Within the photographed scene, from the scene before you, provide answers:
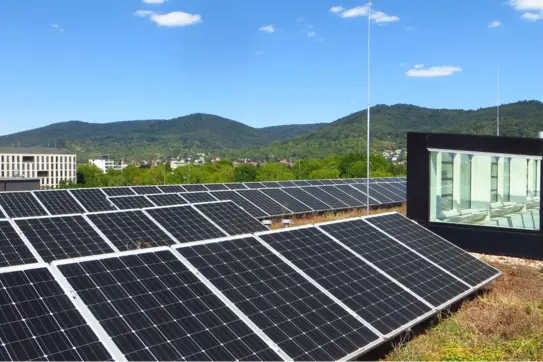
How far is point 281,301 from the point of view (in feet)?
28.6

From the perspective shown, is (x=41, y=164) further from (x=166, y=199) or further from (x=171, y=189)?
(x=166, y=199)

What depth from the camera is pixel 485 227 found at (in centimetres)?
1847

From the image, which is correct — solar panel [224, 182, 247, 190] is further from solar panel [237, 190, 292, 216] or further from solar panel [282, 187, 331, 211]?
solar panel [282, 187, 331, 211]

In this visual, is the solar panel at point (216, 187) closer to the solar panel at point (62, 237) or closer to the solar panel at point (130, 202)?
the solar panel at point (130, 202)

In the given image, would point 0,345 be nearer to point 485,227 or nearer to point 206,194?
point 485,227

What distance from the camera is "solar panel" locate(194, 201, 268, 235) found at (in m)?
19.2

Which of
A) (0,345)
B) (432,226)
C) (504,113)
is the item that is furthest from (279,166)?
(0,345)

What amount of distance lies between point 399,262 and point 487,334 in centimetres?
253

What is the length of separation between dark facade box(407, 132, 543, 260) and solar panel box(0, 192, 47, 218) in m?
15.3

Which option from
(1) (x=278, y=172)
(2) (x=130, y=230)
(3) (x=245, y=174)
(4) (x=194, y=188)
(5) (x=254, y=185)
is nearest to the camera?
(2) (x=130, y=230)

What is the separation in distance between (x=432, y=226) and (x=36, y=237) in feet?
43.1

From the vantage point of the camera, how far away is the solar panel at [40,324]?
6031 mm

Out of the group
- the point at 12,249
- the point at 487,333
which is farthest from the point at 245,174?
the point at 487,333

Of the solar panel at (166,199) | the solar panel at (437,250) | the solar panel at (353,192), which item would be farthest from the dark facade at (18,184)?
the solar panel at (437,250)
